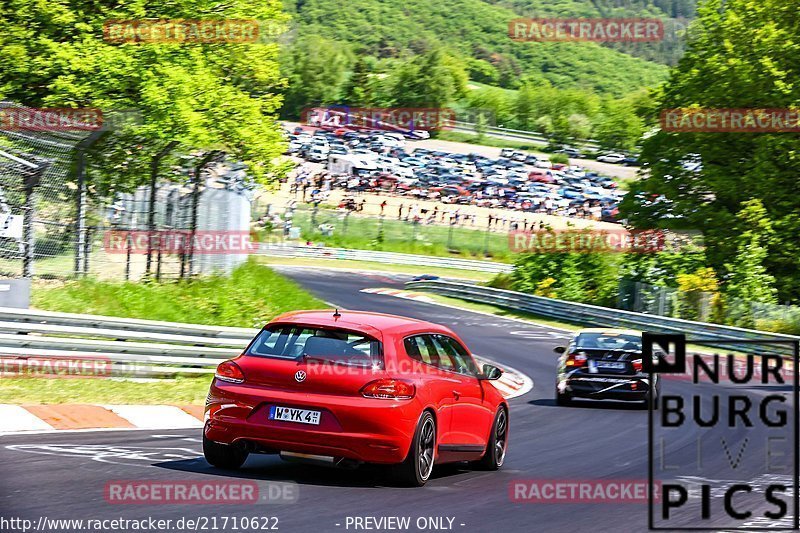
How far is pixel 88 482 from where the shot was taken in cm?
891

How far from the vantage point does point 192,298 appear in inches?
893

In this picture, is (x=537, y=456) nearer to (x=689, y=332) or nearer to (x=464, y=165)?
(x=689, y=332)

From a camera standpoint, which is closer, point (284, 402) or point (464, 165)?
point (284, 402)

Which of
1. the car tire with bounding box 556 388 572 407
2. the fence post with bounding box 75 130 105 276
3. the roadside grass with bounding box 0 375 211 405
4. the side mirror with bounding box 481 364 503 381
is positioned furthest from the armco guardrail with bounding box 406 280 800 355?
the side mirror with bounding box 481 364 503 381

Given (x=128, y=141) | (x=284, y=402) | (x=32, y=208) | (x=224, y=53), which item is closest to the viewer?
(x=284, y=402)

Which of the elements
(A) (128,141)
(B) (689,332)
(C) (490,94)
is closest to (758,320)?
(B) (689,332)

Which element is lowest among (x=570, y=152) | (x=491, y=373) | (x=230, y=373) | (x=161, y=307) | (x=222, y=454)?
(x=222, y=454)

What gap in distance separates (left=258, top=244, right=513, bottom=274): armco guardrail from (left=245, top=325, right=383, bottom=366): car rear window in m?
52.7

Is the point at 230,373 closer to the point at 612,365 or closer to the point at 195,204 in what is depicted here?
the point at 612,365

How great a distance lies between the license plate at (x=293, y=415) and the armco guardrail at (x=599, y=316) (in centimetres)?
2293

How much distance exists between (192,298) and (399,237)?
47.3 meters

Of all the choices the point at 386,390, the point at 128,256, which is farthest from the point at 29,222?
the point at 386,390

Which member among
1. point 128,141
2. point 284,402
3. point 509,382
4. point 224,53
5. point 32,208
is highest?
point 224,53

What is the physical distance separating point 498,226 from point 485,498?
67.5 metres
